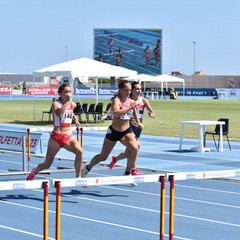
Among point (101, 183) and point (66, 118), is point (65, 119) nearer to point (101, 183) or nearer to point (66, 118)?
point (66, 118)

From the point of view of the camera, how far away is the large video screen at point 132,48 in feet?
323

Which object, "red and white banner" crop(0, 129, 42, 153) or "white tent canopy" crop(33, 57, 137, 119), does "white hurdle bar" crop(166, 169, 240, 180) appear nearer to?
"red and white banner" crop(0, 129, 42, 153)

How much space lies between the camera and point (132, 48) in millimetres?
100062

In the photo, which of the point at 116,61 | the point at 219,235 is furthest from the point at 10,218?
the point at 116,61

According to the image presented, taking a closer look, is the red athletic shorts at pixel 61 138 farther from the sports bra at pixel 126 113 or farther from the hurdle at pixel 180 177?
the hurdle at pixel 180 177

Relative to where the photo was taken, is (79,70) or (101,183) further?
(79,70)

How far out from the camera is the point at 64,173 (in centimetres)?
1689

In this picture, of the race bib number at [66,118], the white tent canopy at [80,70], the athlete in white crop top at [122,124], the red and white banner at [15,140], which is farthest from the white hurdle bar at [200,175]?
the white tent canopy at [80,70]

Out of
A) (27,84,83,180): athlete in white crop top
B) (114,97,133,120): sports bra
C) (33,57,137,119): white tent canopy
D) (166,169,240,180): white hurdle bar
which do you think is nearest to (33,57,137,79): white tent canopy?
(33,57,137,119): white tent canopy

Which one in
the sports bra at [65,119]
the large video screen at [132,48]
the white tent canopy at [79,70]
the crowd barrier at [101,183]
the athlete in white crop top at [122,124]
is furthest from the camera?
the large video screen at [132,48]

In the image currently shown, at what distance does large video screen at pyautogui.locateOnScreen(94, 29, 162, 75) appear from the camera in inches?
3871

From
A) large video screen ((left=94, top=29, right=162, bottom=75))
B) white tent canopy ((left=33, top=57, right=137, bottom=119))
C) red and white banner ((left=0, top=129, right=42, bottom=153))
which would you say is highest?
large video screen ((left=94, top=29, right=162, bottom=75))

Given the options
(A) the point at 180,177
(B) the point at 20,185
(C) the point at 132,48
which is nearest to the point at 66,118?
(A) the point at 180,177

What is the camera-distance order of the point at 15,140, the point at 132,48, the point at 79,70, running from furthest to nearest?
1. the point at 132,48
2. the point at 79,70
3. the point at 15,140
